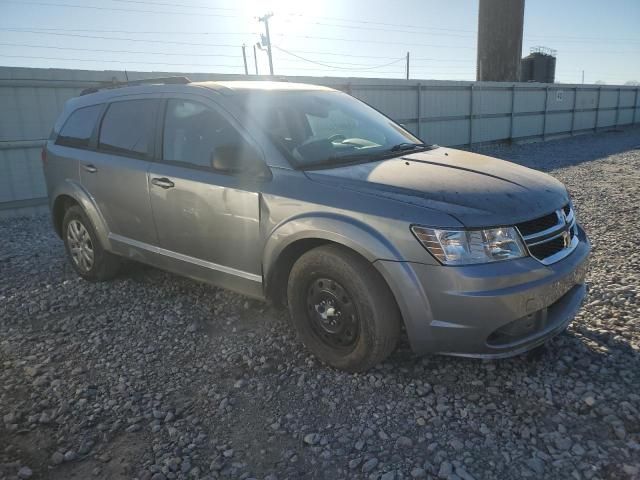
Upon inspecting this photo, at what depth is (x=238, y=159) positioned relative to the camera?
131 inches

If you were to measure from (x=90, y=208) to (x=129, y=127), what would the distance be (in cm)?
90

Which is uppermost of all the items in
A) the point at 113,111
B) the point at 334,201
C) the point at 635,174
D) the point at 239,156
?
the point at 113,111

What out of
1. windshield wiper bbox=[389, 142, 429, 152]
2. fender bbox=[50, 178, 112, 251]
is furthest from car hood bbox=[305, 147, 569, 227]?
fender bbox=[50, 178, 112, 251]

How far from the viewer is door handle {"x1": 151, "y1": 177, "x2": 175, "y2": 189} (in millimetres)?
3740

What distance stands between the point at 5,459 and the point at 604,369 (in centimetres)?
337

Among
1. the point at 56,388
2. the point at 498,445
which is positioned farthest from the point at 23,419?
the point at 498,445

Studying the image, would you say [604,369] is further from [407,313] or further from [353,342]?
[353,342]

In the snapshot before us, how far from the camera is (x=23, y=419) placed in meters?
2.83

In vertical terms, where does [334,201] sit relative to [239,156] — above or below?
below

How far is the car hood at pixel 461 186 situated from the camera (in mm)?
2684

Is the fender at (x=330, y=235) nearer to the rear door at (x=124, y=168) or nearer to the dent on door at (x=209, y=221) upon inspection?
the dent on door at (x=209, y=221)

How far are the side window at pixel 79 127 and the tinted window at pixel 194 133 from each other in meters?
1.20

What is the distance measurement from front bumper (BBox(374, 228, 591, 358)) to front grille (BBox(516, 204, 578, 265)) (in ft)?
0.23

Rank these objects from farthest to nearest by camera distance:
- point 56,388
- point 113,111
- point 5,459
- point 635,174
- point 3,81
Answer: point 635,174 → point 3,81 → point 113,111 → point 56,388 → point 5,459
